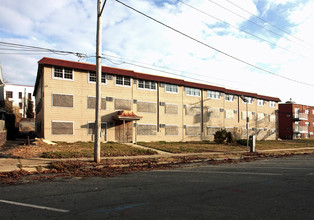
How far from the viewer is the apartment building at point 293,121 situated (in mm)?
57250

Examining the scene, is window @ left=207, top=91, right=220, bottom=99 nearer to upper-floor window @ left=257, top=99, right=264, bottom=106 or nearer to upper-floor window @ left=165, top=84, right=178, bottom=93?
upper-floor window @ left=165, top=84, right=178, bottom=93

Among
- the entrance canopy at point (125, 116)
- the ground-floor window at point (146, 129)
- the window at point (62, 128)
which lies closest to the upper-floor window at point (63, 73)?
the window at point (62, 128)

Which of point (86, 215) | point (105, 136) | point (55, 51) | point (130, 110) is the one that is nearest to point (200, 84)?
point (130, 110)

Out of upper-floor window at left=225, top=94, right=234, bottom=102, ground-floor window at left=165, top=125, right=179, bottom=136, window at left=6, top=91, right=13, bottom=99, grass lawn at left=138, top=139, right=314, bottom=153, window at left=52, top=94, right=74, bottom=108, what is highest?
window at left=6, top=91, right=13, bottom=99

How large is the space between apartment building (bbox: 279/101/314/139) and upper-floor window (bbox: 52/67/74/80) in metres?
49.7

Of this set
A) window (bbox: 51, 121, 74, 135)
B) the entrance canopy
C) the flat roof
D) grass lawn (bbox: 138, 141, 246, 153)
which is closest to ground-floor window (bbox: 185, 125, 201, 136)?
the flat roof

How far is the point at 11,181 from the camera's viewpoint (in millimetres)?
8086

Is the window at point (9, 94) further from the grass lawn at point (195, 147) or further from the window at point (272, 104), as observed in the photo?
the window at point (272, 104)

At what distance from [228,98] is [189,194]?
115 feet

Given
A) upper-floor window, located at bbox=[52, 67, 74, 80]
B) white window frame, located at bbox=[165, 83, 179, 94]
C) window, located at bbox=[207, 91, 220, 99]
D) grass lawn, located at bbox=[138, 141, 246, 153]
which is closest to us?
grass lawn, located at bbox=[138, 141, 246, 153]

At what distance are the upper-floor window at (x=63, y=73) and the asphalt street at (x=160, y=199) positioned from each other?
739 inches

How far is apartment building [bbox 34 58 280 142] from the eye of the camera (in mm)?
24500

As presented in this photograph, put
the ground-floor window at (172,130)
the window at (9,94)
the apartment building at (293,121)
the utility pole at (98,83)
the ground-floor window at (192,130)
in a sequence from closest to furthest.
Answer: the utility pole at (98,83) < the ground-floor window at (172,130) < the ground-floor window at (192,130) < the apartment building at (293,121) < the window at (9,94)

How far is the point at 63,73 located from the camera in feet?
82.6
